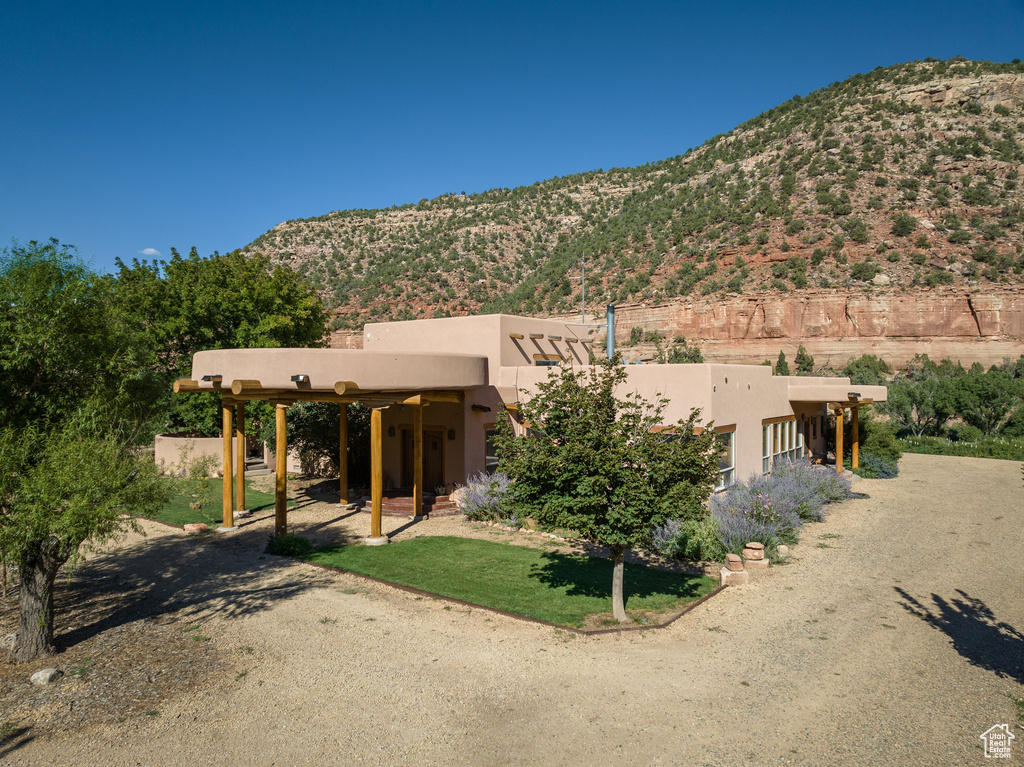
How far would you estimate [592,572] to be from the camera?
11117mm

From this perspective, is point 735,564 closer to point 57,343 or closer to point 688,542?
point 688,542

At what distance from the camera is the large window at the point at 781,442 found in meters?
18.5

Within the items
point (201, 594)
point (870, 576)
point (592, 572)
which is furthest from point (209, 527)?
point (870, 576)

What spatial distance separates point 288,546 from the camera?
12.3 m

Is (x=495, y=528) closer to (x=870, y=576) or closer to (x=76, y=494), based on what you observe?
(x=870, y=576)

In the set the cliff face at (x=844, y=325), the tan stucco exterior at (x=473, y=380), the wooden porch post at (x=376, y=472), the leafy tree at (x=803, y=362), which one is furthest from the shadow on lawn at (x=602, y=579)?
the leafy tree at (x=803, y=362)

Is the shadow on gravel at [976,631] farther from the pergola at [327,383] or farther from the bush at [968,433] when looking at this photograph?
the bush at [968,433]

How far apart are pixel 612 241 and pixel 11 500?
5556 centimetres

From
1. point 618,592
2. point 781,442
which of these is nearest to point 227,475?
point 618,592

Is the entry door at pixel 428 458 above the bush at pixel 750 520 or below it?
above

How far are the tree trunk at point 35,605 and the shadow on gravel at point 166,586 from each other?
17.2 inches

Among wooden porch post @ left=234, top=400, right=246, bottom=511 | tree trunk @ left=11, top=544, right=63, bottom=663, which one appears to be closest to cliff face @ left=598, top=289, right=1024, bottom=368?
wooden porch post @ left=234, top=400, right=246, bottom=511

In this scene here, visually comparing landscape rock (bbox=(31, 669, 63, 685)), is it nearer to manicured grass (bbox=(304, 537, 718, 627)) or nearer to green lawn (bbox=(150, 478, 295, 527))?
manicured grass (bbox=(304, 537, 718, 627))

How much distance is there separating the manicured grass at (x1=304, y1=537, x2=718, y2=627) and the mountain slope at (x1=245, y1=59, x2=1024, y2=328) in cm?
4095
